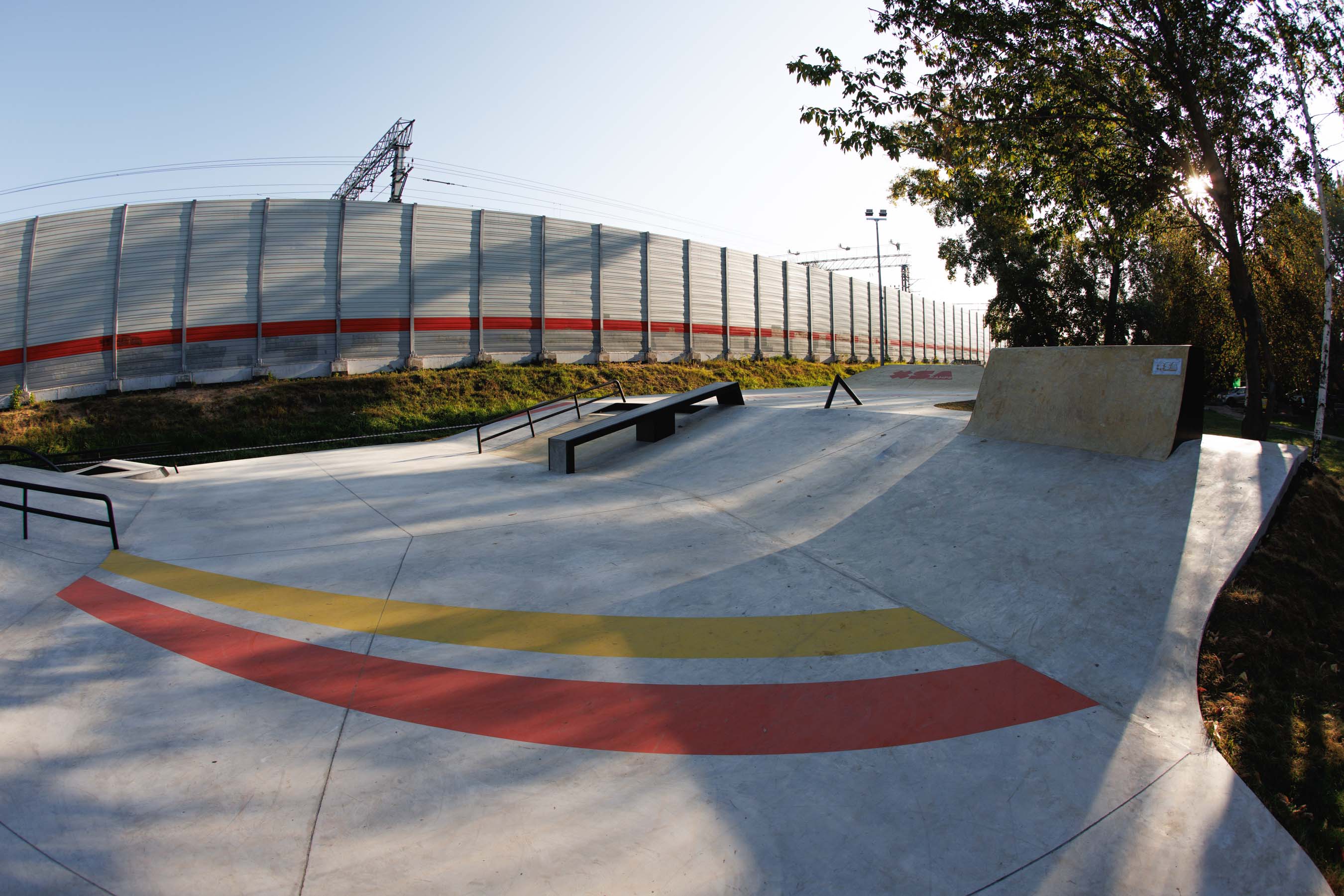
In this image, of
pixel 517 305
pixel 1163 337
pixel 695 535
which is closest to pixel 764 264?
pixel 517 305

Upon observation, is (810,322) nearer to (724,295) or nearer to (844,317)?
(844,317)

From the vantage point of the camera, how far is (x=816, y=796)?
2.85 metres

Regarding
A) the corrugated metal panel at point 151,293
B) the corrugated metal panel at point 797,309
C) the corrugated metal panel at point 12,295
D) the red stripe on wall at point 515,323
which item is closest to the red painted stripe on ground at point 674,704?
the corrugated metal panel at point 151,293

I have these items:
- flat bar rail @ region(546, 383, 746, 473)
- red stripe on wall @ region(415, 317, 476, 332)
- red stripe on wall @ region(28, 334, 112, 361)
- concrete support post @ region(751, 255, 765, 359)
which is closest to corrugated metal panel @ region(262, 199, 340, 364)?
red stripe on wall @ region(415, 317, 476, 332)

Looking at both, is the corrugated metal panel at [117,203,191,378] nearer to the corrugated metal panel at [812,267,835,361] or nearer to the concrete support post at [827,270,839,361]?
A: the corrugated metal panel at [812,267,835,361]

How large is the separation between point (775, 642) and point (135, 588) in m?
5.24

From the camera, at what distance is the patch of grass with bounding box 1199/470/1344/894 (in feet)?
9.73

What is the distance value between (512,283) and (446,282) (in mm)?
2688

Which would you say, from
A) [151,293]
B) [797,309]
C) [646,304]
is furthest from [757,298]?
[151,293]

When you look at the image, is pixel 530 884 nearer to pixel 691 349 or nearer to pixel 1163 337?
pixel 691 349

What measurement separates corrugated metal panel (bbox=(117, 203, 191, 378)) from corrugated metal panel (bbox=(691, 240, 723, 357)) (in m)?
21.0

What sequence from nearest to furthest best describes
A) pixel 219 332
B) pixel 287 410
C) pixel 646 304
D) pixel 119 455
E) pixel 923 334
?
pixel 119 455 < pixel 287 410 < pixel 219 332 < pixel 646 304 < pixel 923 334

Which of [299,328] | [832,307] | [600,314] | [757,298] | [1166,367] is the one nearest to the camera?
[1166,367]

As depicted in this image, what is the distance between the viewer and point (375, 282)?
964 inches
